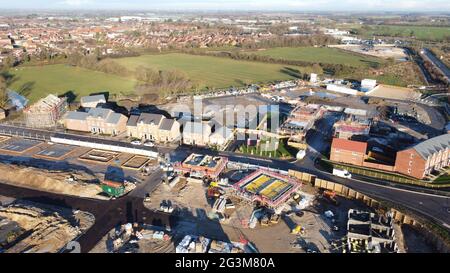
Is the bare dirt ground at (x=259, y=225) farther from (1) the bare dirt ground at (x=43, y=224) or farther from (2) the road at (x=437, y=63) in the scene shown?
(2) the road at (x=437, y=63)

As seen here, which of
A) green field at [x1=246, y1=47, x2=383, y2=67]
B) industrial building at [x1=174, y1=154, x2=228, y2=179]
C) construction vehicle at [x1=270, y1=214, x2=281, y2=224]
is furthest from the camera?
green field at [x1=246, y1=47, x2=383, y2=67]

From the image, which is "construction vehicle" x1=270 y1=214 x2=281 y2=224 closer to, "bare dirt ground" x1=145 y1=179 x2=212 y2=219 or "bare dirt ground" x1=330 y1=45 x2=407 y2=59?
"bare dirt ground" x1=145 y1=179 x2=212 y2=219

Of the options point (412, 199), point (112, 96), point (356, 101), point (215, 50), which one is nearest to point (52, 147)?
point (112, 96)

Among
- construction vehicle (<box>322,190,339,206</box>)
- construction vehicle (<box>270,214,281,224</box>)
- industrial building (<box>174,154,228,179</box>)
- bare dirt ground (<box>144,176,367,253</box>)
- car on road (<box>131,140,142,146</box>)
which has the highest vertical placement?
industrial building (<box>174,154,228,179</box>)

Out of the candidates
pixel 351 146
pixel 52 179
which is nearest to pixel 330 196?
pixel 351 146

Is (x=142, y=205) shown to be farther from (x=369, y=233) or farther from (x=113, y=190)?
(x=369, y=233)

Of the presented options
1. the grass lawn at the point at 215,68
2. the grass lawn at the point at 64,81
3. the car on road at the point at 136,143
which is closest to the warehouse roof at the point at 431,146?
the car on road at the point at 136,143

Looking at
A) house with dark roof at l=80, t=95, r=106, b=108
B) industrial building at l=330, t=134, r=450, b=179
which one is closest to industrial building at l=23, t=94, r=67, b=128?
house with dark roof at l=80, t=95, r=106, b=108
